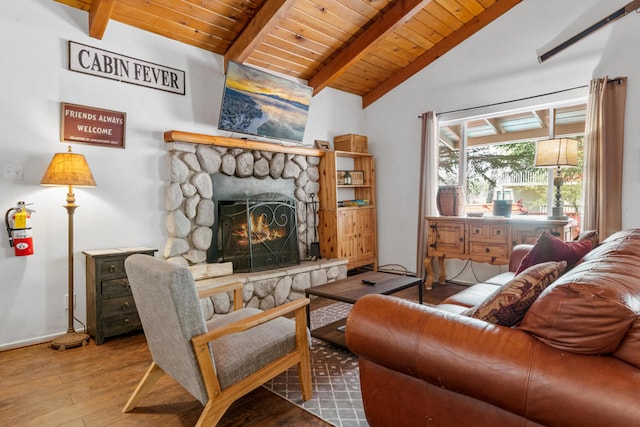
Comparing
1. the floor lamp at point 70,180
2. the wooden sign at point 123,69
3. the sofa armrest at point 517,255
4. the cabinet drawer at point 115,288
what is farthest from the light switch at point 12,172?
the sofa armrest at point 517,255

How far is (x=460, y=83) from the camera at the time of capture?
14.5 feet

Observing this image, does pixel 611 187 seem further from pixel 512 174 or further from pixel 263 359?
pixel 263 359

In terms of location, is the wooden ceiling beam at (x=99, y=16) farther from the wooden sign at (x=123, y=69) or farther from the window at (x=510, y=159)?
the window at (x=510, y=159)

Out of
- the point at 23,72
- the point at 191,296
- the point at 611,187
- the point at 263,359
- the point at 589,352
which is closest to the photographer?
the point at 589,352

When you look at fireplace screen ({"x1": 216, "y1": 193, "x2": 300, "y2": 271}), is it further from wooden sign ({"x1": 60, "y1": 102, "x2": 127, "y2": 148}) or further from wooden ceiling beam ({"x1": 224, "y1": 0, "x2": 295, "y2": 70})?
wooden ceiling beam ({"x1": 224, "y1": 0, "x2": 295, "y2": 70})

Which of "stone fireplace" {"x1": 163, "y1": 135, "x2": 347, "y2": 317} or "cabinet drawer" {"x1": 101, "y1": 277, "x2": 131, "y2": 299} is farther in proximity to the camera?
"stone fireplace" {"x1": 163, "y1": 135, "x2": 347, "y2": 317}

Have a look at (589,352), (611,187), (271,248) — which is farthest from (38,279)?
(611,187)

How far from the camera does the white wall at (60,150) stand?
264 centimetres

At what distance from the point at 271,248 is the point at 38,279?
2.03 m

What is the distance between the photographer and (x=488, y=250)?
3.79 meters

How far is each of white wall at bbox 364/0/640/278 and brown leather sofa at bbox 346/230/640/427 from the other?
2.93 metres

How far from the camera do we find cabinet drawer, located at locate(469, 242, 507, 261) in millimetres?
3695

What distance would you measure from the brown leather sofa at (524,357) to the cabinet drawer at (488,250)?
2.31 meters

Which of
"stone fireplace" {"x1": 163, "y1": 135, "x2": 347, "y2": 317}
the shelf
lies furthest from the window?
"stone fireplace" {"x1": 163, "y1": 135, "x2": 347, "y2": 317}
